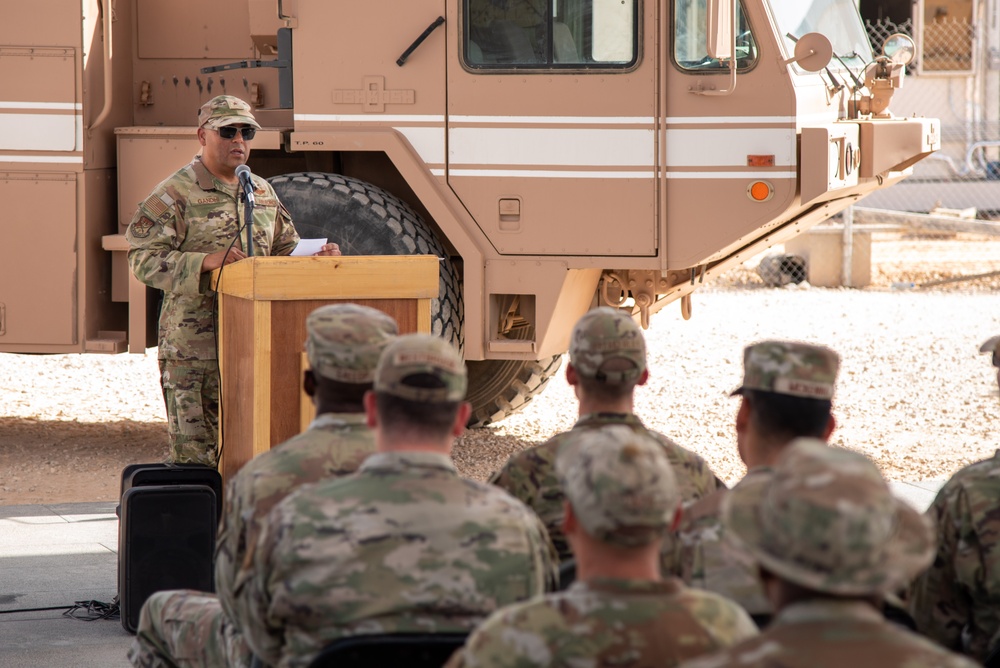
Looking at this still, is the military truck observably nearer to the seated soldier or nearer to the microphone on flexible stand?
the microphone on flexible stand

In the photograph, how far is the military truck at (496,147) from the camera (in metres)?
6.48

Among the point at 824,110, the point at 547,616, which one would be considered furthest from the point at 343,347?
the point at 824,110

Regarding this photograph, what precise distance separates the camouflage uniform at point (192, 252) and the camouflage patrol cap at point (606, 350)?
2138 millimetres

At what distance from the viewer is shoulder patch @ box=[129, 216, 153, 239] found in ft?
17.2

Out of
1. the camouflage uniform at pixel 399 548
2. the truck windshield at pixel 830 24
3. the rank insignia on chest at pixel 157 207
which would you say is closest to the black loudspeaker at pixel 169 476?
the rank insignia on chest at pixel 157 207

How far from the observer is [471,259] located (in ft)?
21.9

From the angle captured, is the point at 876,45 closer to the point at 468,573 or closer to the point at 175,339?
the point at 175,339

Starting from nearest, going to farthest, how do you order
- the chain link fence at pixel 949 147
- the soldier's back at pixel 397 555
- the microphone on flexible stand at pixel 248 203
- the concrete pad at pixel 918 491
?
the soldier's back at pixel 397 555 < the microphone on flexible stand at pixel 248 203 < the concrete pad at pixel 918 491 < the chain link fence at pixel 949 147

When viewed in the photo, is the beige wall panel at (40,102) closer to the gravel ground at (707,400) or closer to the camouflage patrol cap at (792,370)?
the gravel ground at (707,400)

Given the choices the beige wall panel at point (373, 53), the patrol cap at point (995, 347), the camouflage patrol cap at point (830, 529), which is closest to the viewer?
the camouflage patrol cap at point (830, 529)

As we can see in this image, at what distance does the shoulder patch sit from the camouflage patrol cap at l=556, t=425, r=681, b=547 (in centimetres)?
339

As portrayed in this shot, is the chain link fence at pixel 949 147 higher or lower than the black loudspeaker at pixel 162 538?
higher

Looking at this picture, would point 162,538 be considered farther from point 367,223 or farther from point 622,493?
point 622,493

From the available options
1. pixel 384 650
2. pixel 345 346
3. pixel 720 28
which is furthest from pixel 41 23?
pixel 384 650
